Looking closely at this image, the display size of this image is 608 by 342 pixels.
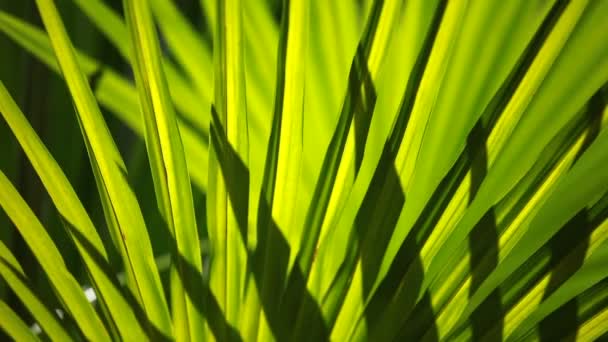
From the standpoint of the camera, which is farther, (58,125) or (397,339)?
(58,125)

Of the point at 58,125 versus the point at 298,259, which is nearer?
the point at 298,259

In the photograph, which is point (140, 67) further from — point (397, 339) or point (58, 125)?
point (58, 125)

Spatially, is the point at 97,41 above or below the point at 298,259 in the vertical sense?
above

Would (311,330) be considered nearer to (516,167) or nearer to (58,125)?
(516,167)

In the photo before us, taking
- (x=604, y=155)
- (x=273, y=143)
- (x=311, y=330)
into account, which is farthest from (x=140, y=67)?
(x=604, y=155)

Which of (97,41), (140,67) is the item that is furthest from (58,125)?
(140,67)


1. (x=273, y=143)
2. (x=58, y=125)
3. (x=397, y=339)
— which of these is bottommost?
(x=397, y=339)
